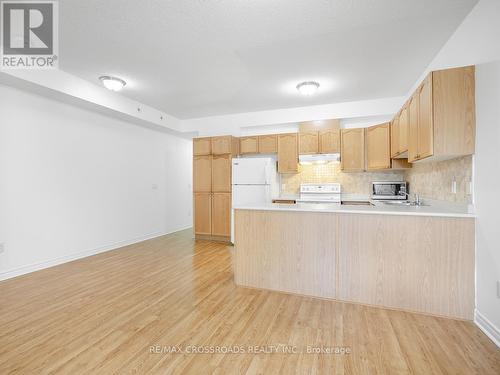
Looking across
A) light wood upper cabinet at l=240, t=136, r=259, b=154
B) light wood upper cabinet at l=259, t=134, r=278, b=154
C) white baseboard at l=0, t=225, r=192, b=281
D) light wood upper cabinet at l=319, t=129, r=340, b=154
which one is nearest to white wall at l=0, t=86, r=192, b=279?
white baseboard at l=0, t=225, r=192, b=281

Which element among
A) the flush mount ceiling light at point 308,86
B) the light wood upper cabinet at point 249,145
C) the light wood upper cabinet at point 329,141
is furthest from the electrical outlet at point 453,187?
the light wood upper cabinet at point 249,145

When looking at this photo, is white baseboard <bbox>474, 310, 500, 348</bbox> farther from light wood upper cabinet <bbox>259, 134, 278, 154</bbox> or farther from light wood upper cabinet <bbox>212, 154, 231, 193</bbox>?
light wood upper cabinet <bbox>212, 154, 231, 193</bbox>

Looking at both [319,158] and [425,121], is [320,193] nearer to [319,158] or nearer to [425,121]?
[319,158]

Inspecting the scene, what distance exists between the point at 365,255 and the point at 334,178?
2809 mm

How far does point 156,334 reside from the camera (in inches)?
75.8

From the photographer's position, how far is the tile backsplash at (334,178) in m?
4.73

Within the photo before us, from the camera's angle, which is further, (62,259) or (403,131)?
(62,259)

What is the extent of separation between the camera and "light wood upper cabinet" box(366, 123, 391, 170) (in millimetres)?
4121

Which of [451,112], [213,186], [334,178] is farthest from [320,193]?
[451,112]

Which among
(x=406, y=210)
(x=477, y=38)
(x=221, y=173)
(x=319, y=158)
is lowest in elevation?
(x=406, y=210)

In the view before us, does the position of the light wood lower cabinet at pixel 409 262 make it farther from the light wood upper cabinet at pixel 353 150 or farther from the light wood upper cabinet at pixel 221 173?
the light wood upper cabinet at pixel 221 173

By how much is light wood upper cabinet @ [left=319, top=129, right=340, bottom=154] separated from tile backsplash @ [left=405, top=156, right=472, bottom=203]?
130 cm

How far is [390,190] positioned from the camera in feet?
14.6

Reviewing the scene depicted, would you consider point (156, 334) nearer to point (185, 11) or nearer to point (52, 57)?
point (185, 11)
